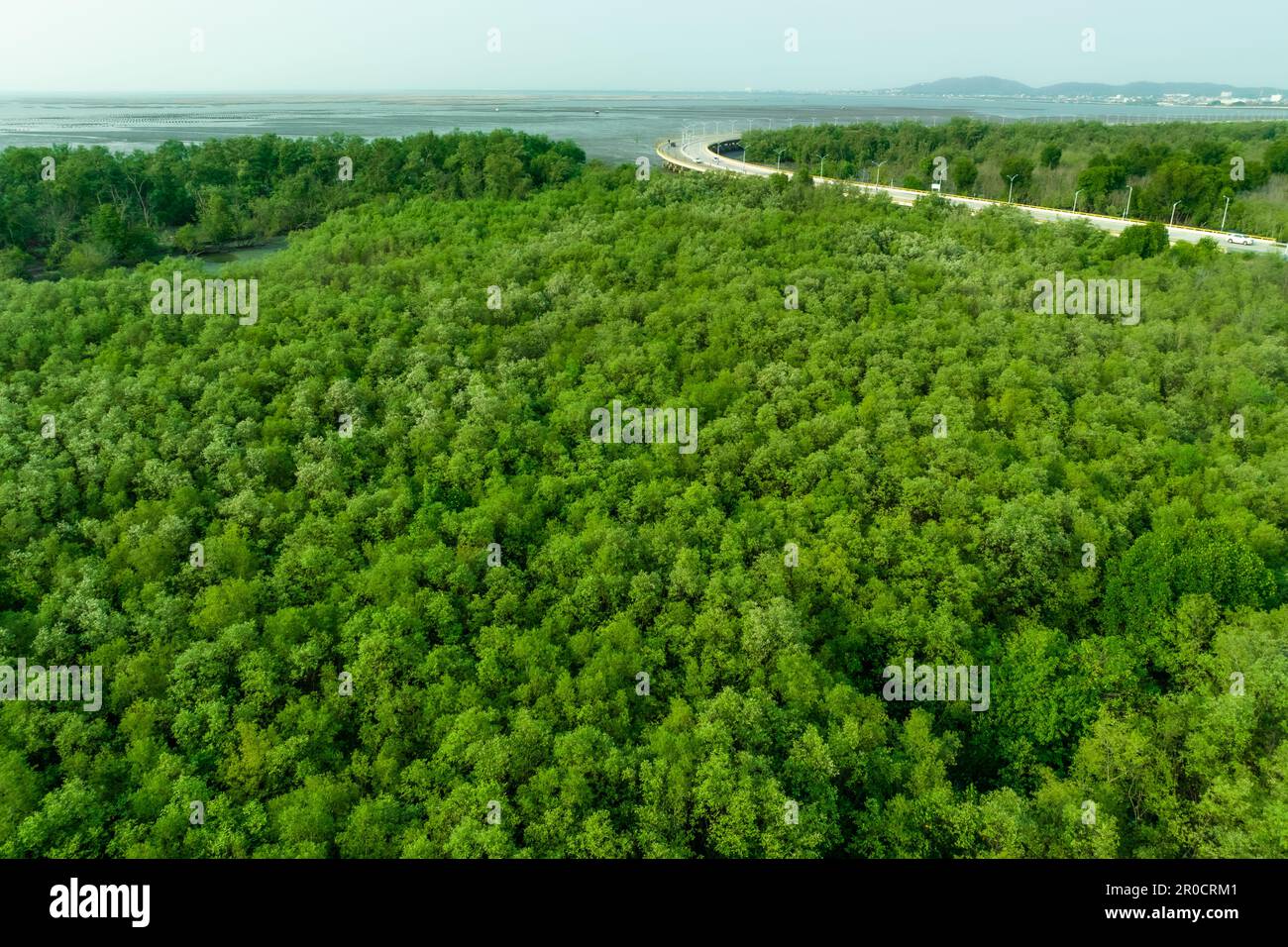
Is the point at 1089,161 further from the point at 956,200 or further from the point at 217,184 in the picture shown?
the point at 217,184

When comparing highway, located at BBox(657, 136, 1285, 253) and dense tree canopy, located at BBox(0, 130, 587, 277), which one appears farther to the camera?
highway, located at BBox(657, 136, 1285, 253)

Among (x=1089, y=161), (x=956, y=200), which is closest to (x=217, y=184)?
(x=956, y=200)


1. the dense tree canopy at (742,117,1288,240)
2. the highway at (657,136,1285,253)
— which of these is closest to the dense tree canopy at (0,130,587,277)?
the highway at (657,136,1285,253)

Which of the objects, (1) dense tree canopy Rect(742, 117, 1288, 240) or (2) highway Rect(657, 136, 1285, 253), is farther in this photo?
(1) dense tree canopy Rect(742, 117, 1288, 240)

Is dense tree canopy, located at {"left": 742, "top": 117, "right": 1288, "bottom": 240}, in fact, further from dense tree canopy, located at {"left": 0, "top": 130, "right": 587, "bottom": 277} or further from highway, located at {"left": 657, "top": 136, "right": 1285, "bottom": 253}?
dense tree canopy, located at {"left": 0, "top": 130, "right": 587, "bottom": 277}

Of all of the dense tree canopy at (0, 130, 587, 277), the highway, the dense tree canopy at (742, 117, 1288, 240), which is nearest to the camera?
the dense tree canopy at (0, 130, 587, 277)

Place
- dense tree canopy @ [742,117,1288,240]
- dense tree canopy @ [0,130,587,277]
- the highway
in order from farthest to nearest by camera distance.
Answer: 1. dense tree canopy @ [742,117,1288,240]
2. the highway
3. dense tree canopy @ [0,130,587,277]
